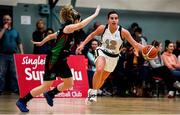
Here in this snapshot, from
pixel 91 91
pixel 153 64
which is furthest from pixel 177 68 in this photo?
pixel 91 91

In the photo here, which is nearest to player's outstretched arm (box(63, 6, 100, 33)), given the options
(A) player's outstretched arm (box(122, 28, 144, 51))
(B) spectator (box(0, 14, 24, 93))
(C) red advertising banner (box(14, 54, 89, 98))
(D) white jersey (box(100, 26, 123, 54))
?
(A) player's outstretched arm (box(122, 28, 144, 51))

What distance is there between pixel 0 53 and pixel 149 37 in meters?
6.60

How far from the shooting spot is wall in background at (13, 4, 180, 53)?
53.3 ft

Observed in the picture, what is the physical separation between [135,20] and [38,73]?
6306 millimetres

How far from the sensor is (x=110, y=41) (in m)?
9.69

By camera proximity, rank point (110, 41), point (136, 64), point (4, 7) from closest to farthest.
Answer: point (110, 41)
point (136, 64)
point (4, 7)

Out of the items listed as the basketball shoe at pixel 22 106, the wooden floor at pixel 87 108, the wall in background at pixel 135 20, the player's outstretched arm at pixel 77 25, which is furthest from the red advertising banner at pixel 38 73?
the player's outstretched arm at pixel 77 25

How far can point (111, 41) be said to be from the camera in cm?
968

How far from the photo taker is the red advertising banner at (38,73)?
40.7ft

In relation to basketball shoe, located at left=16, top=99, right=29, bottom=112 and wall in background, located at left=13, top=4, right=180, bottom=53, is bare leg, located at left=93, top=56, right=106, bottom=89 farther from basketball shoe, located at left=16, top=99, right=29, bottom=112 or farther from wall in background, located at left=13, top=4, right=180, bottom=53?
wall in background, located at left=13, top=4, right=180, bottom=53

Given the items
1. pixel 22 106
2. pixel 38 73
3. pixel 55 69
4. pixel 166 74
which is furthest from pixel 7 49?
pixel 22 106

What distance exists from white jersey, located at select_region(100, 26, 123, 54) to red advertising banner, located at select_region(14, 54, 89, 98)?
2.96 metres

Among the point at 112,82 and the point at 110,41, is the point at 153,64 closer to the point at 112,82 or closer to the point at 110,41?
the point at 112,82

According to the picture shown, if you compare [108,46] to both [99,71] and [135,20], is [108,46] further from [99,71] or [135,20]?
[135,20]
